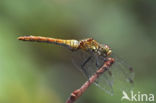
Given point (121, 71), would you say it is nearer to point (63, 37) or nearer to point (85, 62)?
point (85, 62)

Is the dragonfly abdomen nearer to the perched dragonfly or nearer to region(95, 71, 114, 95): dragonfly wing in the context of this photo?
the perched dragonfly

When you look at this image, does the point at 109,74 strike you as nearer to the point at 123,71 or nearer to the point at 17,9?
the point at 123,71

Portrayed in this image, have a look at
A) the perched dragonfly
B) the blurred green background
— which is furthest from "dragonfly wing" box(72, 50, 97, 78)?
the blurred green background

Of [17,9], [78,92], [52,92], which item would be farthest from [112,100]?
[78,92]

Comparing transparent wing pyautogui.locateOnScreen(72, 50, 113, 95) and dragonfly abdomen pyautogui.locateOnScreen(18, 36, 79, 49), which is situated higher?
dragonfly abdomen pyautogui.locateOnScreen(18, 36, 79, 49)

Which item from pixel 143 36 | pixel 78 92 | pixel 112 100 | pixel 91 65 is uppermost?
pixel 78 92

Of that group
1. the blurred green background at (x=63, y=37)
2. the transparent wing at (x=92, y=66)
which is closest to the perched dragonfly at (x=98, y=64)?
the transparent wing at (x=92, y=66)

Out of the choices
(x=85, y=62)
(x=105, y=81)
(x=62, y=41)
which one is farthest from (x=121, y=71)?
(x=62, y=41)
